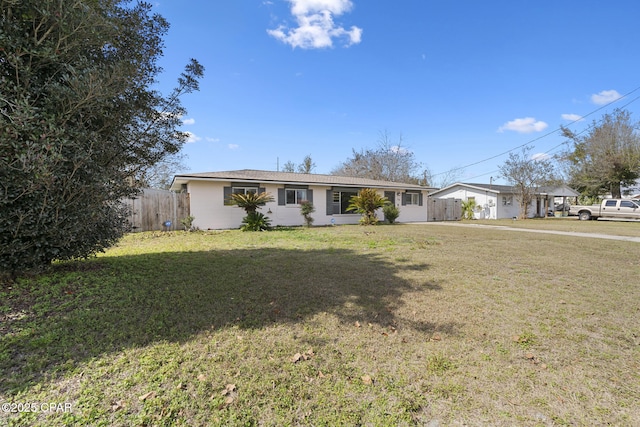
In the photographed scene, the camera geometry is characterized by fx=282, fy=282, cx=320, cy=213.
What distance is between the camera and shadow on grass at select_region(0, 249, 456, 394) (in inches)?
106

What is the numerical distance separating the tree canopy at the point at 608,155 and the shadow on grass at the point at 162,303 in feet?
107

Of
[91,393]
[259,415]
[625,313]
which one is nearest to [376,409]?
[259,415]

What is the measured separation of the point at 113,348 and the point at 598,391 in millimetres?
4111

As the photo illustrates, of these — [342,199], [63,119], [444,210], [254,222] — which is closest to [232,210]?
[254,222]

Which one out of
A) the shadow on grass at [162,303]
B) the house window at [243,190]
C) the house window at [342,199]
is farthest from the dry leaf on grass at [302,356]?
the house window at [342,199]

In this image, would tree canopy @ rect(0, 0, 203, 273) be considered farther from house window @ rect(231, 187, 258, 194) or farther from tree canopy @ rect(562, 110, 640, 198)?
tree canopy @ rect(562, 110, 640, 198)

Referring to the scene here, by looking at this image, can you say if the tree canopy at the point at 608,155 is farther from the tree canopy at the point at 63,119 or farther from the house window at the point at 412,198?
the tree canopy at the point at 63,119

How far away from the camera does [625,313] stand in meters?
3.59

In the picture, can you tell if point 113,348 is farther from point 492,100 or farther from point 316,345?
point 492,100

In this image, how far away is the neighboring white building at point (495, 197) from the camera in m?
26.7

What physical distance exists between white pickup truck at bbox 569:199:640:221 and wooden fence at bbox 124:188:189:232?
99.0 feet

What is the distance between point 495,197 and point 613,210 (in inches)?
311

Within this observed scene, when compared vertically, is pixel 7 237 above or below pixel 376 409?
above

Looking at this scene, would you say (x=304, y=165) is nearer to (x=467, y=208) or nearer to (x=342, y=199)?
(x=467, y=208)
